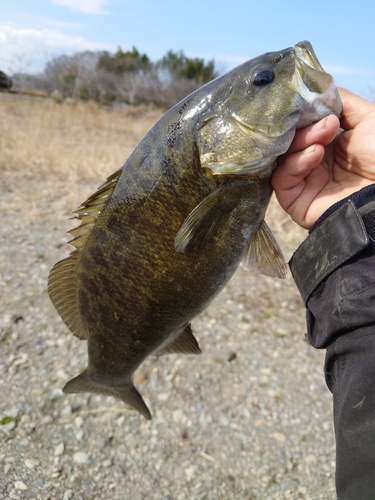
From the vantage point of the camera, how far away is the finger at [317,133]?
1864mm

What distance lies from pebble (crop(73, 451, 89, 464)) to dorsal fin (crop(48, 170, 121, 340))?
1182 mm

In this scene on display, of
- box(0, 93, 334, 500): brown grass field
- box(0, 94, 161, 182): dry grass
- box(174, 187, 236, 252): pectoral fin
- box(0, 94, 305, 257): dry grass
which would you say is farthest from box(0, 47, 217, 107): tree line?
box(174, 187, 236, 252): pectoral fin

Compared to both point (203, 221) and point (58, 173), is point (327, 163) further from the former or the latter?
point (58, 173)

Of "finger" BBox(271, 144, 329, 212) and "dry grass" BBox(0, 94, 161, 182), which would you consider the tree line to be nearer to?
"dry grass" BBox(0, 94, 161, 182)

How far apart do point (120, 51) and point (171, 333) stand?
53353 mm

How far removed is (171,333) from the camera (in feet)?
7.79

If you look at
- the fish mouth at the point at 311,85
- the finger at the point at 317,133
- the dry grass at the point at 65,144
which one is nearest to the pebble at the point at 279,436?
the finger at the point at 317,133

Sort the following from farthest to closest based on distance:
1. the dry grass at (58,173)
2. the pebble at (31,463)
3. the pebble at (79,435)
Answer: the dry grass at (58,173)
the pebble at (79,435)
the pebble at (31,463)

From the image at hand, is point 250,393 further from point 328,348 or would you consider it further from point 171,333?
point 328,348

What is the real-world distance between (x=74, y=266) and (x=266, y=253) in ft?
3.57

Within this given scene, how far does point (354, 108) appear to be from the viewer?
2.17 metres

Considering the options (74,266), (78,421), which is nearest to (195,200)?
(74,266)

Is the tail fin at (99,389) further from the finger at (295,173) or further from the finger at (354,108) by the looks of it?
the finger at (354,108)

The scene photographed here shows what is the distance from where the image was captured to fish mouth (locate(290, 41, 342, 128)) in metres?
1.85
